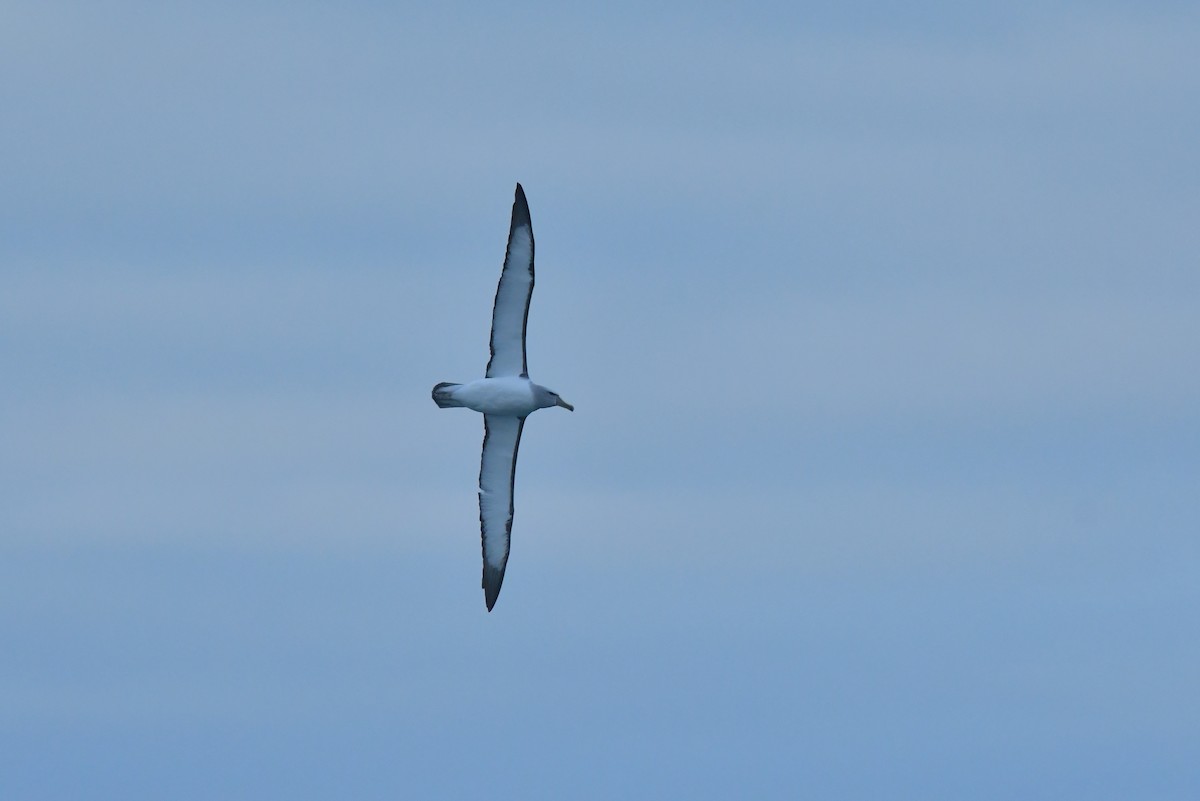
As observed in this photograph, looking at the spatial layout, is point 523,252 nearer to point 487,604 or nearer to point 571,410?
point 571,410

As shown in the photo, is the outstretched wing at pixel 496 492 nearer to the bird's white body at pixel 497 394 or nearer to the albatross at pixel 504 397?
the albatross at pixel 504 397

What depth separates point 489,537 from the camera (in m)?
69.9

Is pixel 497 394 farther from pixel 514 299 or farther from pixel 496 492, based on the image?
pixel 496 492

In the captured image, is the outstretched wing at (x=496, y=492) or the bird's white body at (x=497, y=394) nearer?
the bird's white body at (x=497, y=394)

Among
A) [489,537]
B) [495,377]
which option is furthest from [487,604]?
[495,377]

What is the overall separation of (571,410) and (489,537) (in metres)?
4.86

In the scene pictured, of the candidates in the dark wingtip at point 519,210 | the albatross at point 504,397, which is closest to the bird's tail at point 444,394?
the albatross at point 504,397

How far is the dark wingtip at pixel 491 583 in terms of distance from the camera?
6912cm

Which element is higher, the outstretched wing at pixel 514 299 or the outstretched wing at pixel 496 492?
the outstretched wing at pixel 514 299

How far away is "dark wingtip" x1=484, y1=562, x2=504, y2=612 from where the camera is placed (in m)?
69.1

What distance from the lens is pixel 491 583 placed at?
69.7 meters

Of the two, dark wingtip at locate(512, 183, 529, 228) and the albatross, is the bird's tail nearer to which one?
the albatross

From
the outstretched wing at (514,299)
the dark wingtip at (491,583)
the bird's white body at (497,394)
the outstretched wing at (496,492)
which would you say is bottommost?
the dark wingtip at (491,583)

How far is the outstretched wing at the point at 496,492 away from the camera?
68312 mm
